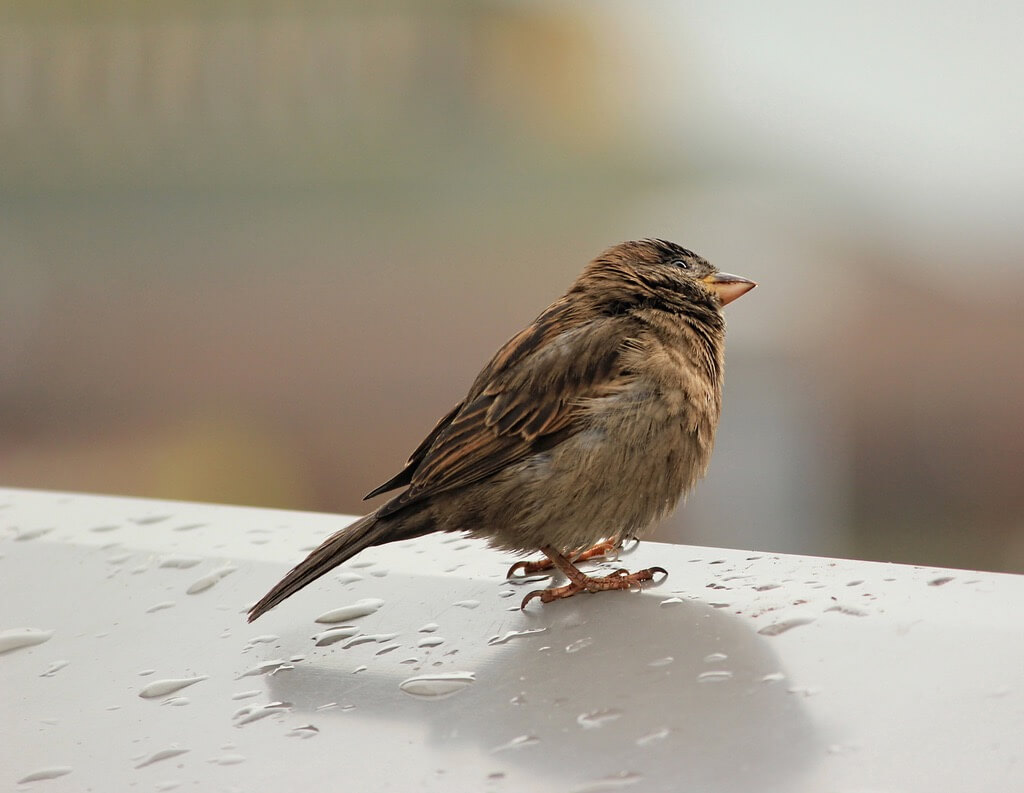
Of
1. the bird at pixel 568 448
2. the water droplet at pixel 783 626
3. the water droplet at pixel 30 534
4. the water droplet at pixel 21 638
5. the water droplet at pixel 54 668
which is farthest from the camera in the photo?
the water droplet at pixel 30 534

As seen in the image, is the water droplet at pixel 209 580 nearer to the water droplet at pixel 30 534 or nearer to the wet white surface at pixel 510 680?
the wet white surface at pixel 510 680

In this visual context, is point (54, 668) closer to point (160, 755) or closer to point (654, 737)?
point (160, 755)

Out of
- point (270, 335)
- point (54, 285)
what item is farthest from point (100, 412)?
point (54, 285)

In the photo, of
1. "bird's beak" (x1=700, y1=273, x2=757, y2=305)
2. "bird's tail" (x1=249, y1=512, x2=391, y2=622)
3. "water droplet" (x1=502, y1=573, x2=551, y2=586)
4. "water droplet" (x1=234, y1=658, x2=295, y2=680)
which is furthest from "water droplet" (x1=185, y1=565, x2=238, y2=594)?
"bird's beak" (x1=700, y1=273, x2=757, y2=305)

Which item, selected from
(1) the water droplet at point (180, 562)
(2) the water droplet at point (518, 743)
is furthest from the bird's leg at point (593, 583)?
(1) the water droplet at point (180, 562)

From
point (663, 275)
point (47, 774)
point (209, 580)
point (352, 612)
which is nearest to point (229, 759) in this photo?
point (47, 774)

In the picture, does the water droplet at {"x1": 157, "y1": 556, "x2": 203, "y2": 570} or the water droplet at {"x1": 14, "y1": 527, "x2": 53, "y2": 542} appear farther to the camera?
the water droplet at {"x1": 14, "y1": 527, "x2": 53, "y2": 542}

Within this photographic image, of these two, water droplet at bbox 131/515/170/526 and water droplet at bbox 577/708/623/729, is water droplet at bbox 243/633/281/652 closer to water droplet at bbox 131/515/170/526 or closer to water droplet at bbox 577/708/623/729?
water droplet at bbox 577/708/623/729
